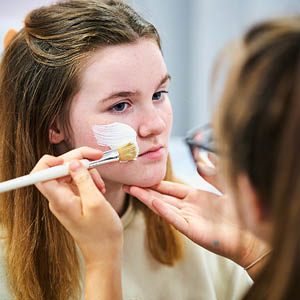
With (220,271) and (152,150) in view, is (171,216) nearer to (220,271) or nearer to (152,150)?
(152,150)

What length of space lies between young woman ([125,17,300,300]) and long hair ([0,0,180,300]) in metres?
0.42

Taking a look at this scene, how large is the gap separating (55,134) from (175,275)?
15.7 inches

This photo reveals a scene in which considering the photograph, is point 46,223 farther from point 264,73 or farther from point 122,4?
point 264,73

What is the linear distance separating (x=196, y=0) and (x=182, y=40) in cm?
21

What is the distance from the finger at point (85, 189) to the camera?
2.13 ft

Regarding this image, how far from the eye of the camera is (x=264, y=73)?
428mm

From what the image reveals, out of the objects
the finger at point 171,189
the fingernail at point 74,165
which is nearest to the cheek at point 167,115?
the finger at point 171,189

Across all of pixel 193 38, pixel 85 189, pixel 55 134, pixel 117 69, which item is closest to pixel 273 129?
pixel 85 189

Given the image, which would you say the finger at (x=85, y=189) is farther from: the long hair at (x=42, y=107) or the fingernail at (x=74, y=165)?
the long hair at (x=42, y=107)

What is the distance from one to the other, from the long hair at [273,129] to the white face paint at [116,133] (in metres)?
0.38

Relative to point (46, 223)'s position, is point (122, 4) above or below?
above

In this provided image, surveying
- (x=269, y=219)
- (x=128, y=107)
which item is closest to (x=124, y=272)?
(x=128, y=107)

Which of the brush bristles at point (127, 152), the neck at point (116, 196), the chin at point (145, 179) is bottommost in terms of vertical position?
the neck at point (116, 196)

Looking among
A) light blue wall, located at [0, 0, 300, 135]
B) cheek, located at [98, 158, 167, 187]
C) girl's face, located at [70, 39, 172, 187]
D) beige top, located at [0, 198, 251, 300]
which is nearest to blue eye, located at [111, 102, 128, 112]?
girl's face, located at [70, 39, 172, 187]
